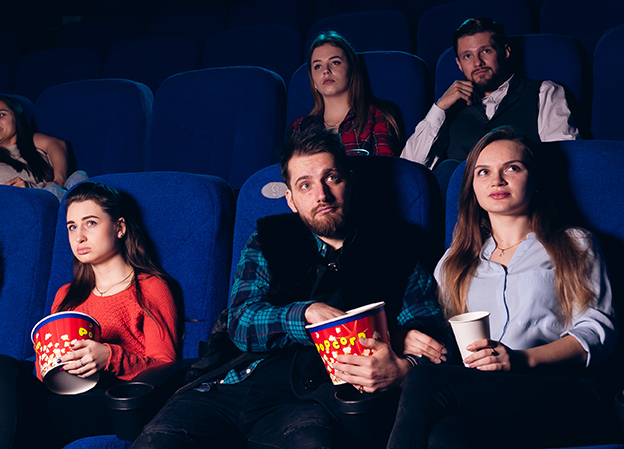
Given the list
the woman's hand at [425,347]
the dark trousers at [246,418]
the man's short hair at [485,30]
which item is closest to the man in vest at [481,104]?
the man's short hair at [485,30]

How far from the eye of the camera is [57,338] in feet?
3.38

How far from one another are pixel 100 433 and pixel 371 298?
0.55 m

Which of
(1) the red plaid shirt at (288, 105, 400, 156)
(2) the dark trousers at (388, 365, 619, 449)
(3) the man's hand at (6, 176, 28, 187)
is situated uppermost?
(1) the red plaid shirt at (288, 105, 400, 156)

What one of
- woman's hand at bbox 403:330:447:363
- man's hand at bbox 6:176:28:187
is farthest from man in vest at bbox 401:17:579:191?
man's hand at bbox 6:176:28:187

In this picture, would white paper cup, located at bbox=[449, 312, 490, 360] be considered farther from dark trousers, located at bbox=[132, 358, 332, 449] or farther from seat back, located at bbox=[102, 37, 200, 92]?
seat back, located at bbox=[102, 37, 200, 92]

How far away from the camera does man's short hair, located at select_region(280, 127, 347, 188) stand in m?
1.20

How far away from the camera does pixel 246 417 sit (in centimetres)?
105

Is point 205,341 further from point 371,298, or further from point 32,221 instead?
point 32,221

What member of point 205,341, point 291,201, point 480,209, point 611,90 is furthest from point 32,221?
point 611,90

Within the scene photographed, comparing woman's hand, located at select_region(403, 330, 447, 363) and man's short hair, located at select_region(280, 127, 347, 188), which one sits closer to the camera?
woman's hand, located at select_region(403, 330, 447, 363)

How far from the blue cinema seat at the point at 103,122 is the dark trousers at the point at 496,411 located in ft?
5.38

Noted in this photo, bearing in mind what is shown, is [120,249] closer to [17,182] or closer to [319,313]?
[319,313]

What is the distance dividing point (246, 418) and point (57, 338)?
1.18 feet

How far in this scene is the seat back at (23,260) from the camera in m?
1.42
